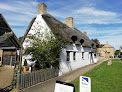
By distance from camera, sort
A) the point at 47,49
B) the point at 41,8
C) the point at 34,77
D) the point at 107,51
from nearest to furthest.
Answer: the point at 34,77
the point at 47,49
the point at 41,8
the point at 107,51

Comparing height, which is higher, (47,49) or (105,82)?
A: (47,49)

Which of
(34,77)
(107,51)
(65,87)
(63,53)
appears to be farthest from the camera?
(107,51)

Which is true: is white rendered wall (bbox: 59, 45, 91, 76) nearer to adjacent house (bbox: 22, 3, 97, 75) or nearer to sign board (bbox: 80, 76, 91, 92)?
adjacent house (bbox: 22, 3, 97, 75)

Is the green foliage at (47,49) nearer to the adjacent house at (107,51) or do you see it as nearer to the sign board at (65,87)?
the sign board at (65,87)

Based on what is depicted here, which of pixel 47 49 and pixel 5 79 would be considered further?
pixel 47 49

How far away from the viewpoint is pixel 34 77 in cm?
830

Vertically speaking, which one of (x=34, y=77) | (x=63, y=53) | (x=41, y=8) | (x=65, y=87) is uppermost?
(x=41, y=8)

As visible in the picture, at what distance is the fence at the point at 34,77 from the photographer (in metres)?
7.27

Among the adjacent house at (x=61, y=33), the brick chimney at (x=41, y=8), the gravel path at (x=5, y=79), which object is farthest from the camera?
the brick chimney at (x=41, y=8)

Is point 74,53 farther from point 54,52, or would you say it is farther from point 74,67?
point 54,52

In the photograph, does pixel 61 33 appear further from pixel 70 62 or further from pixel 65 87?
pixel 65 87

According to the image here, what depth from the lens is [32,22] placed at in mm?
14344

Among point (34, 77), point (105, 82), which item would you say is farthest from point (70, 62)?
point (34, 77)

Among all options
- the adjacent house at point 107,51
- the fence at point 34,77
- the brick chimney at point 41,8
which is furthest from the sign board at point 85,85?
the adjacent house at point 107,51
